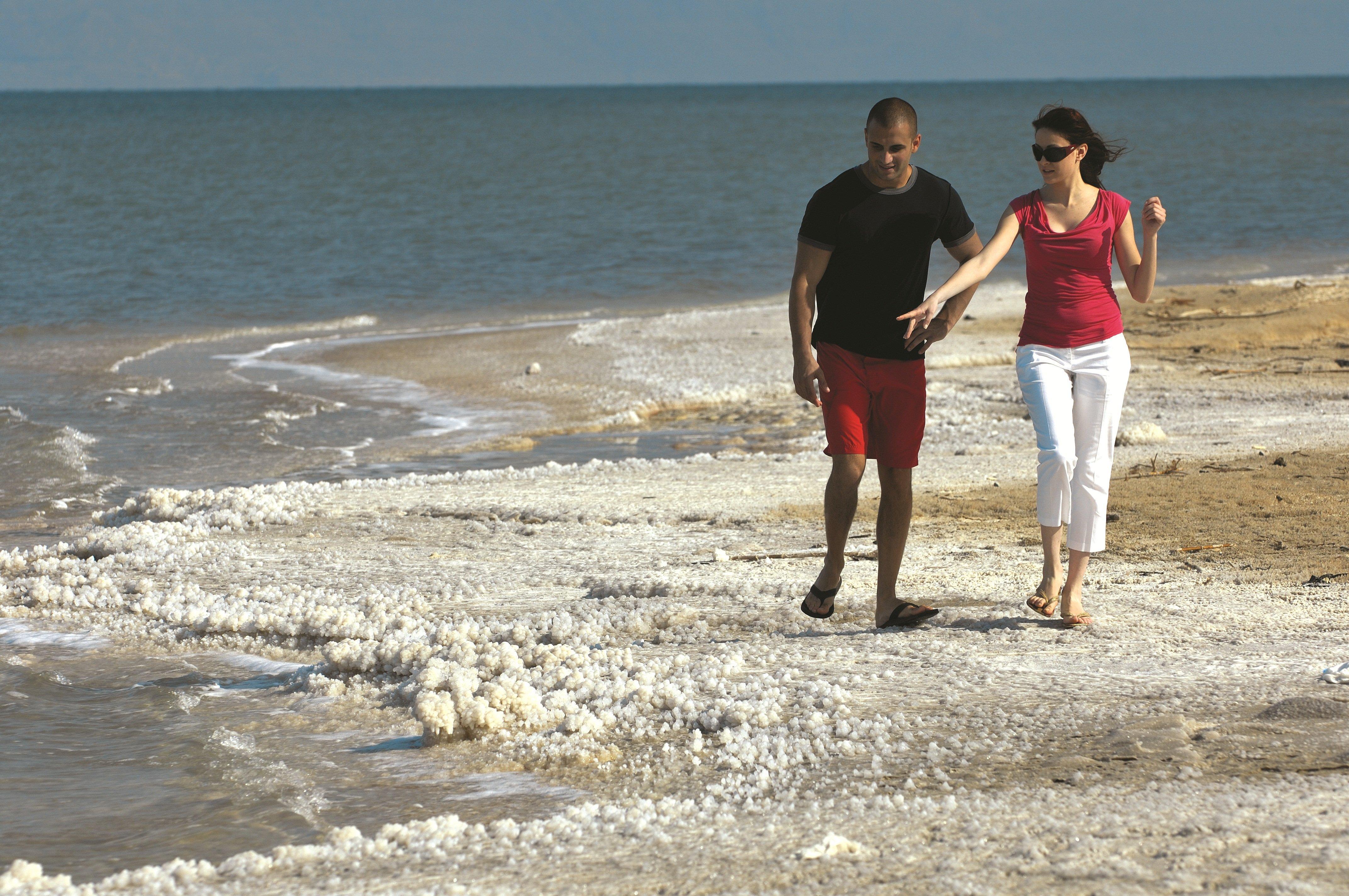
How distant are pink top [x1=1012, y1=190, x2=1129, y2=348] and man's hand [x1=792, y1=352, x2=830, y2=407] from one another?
75cm

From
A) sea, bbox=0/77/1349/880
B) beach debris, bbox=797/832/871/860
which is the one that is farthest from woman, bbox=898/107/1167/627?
sea, bbox=0/77/1349/880

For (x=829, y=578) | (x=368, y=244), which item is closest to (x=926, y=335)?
(x=829, y=578)

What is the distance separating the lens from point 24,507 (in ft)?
28.2

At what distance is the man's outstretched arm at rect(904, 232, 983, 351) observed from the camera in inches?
177

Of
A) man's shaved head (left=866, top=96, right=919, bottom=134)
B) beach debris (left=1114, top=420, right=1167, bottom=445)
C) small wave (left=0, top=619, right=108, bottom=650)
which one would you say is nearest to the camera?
man's shaved head (left=866, top=96, right=919, bottom=134)

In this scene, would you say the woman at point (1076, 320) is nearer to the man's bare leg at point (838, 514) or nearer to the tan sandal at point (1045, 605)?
the tan sandal at point (1045, 605)

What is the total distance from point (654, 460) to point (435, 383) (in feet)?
18.0

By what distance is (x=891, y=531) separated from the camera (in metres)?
4.79

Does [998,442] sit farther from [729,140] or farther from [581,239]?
[729,140]

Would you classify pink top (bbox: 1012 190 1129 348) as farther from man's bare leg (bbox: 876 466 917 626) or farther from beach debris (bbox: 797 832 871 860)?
beach debris (bbox: 797 832 871 860)

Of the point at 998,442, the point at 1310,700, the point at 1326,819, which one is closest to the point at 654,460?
the point at 998,442

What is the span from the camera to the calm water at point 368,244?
1145cm

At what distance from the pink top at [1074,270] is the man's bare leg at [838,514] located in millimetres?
796

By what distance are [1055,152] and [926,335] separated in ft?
2.54
